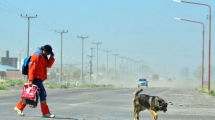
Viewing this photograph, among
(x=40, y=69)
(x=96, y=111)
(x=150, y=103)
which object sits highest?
(x=40, y=69)

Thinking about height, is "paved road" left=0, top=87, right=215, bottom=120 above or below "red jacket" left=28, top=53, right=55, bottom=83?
below

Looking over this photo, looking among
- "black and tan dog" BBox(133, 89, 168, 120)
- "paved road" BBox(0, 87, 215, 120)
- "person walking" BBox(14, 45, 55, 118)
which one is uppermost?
"person walking" BBox(14, 45, 55, 118)

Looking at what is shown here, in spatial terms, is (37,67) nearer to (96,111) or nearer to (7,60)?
(96,111)

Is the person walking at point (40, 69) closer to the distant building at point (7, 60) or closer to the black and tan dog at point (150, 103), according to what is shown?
the black and tan dog at point (150, 103)

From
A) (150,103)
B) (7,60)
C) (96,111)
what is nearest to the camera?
(150,103)

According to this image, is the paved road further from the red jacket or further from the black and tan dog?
the black and tan dog

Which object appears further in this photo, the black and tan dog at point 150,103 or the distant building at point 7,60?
the distant building at point 7,60

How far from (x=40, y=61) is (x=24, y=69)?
0.50 m

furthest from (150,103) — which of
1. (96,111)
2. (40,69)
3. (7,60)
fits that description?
(7,60)

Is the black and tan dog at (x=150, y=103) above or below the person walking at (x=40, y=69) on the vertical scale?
below

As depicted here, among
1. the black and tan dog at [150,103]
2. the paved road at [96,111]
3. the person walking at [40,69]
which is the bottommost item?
the paved road at [96,111]

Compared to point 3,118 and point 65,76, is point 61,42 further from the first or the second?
point 65,76

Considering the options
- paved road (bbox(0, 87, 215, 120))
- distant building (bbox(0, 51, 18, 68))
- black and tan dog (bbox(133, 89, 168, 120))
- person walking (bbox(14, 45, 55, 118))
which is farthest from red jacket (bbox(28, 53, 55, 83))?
distant building (bbox(0, 51, 18, 68))

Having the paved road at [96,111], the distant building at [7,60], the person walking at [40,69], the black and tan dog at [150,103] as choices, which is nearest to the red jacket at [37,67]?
the person walking at [40,69]
